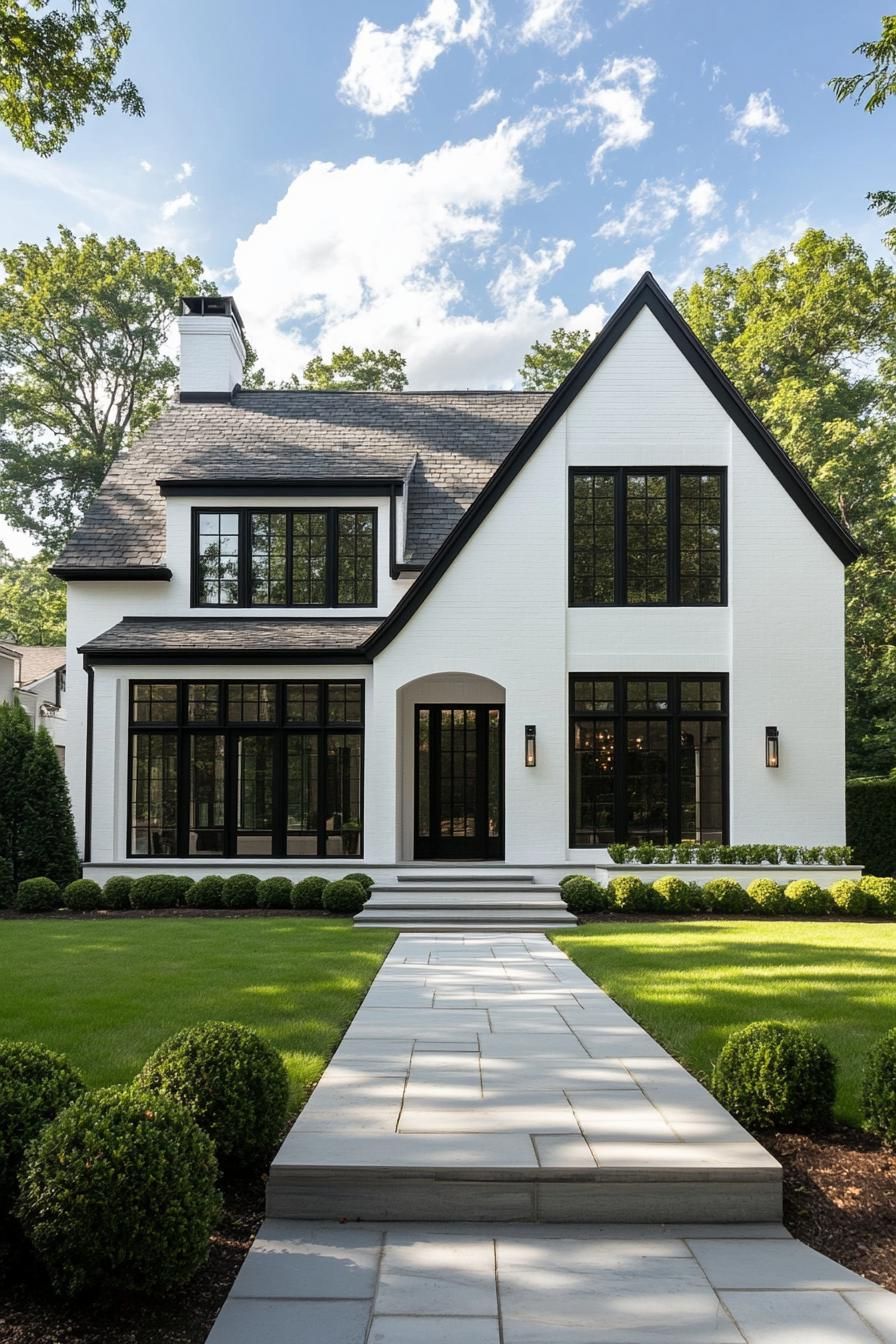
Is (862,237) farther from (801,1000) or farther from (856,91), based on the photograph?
(801,1000)

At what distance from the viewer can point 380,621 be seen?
17.0 m

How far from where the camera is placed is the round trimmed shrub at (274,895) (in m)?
14.4

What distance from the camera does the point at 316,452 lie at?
18328 millimetres

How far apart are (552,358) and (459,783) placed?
20467 mm

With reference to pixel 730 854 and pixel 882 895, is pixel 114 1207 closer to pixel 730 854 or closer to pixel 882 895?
pixel 730 854

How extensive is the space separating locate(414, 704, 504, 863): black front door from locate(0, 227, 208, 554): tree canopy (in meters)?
20.8

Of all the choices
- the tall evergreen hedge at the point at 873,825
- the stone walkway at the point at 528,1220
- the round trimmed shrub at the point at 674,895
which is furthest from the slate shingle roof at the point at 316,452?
the stone walkway at the point at 528,1220

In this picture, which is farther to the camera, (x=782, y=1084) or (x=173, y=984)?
(x=173, y=984)

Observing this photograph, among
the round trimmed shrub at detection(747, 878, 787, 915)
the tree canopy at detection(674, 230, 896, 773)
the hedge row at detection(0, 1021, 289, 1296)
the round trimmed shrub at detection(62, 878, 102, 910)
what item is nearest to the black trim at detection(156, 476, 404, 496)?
the round trimmed shrub at detection(62, 878, 102, 910)

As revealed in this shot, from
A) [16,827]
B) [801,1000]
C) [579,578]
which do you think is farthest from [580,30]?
[16,827]

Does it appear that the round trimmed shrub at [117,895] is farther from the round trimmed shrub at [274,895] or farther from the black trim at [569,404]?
the black trim at [569,404]

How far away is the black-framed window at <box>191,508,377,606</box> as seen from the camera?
57.3 ft

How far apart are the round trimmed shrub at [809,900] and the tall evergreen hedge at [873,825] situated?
4.69 metres

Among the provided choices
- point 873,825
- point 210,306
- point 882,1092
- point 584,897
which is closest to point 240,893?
point 584,897
